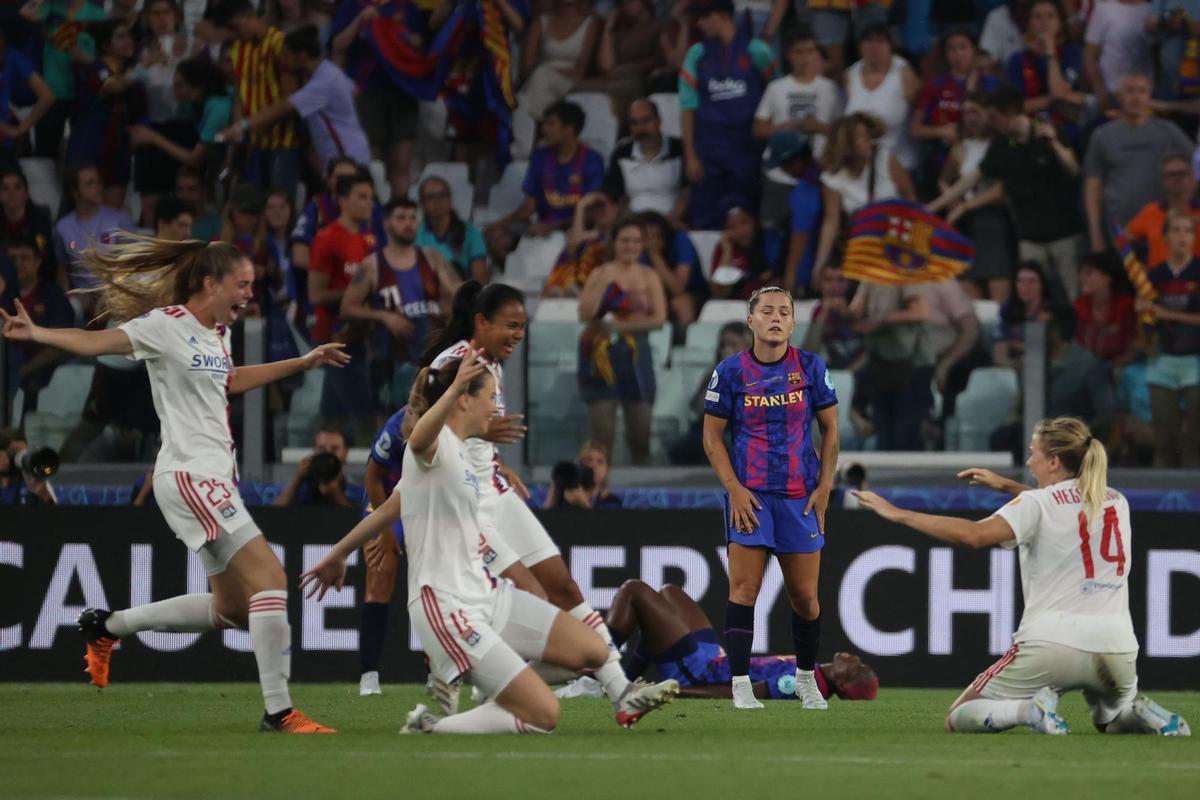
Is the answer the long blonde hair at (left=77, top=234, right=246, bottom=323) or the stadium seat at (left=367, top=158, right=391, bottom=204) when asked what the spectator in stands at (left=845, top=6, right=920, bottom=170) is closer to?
the stadium seat at (left=367, top=158, right=391, bottom=204)

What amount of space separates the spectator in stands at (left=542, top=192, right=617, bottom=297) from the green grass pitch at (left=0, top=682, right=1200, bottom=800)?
543 centimetres

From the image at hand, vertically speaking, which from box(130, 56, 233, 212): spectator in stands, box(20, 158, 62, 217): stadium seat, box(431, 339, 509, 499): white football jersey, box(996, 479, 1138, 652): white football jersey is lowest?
box(996, 479, 1138, 652): white football jersey

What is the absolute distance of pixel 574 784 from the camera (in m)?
5.75

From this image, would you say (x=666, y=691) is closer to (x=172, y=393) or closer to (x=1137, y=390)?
(x=172, y=393)

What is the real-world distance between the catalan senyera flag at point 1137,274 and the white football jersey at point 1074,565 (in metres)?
5.78

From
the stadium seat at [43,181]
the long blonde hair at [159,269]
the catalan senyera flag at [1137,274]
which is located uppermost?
the stadium seat at [43,181]

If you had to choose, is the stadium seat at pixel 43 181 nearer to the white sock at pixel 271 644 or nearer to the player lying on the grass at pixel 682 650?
the player lying on the grass at pixel 682 650

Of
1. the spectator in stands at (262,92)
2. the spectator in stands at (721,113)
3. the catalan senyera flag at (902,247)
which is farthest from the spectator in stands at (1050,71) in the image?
the spectator in stands at (262,92)

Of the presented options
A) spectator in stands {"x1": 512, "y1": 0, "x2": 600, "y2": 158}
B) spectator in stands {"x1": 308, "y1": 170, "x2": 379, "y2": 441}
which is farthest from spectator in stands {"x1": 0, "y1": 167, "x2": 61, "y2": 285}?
spectator in stands {"x1": 512, "y1": 0, "x2": 600, "y2": 158}

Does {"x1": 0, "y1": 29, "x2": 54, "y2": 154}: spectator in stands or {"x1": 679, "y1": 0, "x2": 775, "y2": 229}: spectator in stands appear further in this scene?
{"x1": 0, "y1": 29, "x2": 54, "y2": 154}: spectator in stands

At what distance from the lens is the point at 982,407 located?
12.4 meters

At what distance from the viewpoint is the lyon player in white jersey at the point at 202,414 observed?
7.50m

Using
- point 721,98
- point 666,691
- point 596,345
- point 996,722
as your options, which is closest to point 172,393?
point 666,691

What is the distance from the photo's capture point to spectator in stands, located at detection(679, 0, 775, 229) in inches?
587
